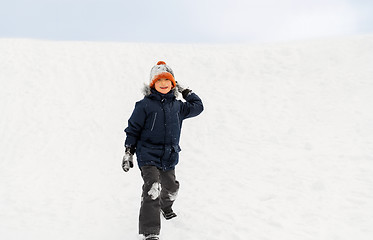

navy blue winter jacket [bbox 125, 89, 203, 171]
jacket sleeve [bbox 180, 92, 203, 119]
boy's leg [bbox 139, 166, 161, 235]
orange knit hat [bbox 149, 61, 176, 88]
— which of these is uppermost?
orange knit hat [bbox 149, 61, 176, 88]

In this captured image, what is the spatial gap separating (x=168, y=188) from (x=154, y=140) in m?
0.73

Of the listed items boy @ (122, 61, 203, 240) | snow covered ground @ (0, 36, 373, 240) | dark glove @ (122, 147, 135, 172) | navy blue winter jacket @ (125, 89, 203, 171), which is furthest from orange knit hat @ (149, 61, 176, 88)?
snow covered ground @ (0, 36, 373, 240)

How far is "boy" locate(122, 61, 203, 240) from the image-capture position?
3.46 m

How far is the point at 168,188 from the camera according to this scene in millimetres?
3996

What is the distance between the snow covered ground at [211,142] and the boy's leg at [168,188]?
0.79 feet

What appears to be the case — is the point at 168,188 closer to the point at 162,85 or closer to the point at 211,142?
the point at 162,85

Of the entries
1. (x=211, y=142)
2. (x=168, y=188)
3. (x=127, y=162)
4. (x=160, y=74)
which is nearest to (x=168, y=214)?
(x=168, y=188)

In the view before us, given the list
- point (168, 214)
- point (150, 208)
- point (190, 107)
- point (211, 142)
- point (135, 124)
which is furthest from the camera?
point (211, 142)

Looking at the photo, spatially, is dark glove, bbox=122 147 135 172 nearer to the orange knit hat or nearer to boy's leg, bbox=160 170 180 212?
boy's leg, bbox=160 170 180 212

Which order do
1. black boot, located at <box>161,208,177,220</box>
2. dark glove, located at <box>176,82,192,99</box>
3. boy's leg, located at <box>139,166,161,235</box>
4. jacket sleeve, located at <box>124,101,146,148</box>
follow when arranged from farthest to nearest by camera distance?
black boot, located at <box>161,208,177,220</box>
dark glove, located at <box>176,82,192,99</box>
jacket sleeve, located at <box>124,101,146,148</box>
boy's leg, located at <box>139,166,161,235</box>

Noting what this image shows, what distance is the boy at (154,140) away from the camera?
3.46 metres

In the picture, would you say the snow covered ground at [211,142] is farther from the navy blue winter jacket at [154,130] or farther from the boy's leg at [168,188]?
the navy blue winter jacket at [154,130]

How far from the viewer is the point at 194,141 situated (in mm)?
7660

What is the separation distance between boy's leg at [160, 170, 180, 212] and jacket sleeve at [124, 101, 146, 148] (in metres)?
0.55
